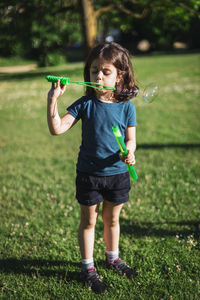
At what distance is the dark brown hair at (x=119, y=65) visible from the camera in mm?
2361

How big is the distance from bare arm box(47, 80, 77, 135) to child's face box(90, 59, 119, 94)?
29cm

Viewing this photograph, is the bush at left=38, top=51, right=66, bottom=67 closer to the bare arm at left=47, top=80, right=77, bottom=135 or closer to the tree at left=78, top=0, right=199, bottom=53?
the tree at left=78, top=0, right=199, bottom=53

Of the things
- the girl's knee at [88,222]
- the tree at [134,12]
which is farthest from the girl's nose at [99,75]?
the tree at [134,12]

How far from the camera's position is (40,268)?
9.74 feet

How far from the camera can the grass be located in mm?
2697

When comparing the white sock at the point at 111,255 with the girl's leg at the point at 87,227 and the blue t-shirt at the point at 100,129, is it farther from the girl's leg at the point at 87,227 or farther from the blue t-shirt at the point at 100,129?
the blue t-shirt at the point at 100,129

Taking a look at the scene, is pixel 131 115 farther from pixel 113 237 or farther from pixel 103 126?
pixel 113 237

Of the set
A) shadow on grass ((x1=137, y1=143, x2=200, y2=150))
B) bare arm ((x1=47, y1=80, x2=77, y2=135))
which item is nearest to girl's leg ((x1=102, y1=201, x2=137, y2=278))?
bare arm ((x1=47, y1=80, x2=77, y2=135))

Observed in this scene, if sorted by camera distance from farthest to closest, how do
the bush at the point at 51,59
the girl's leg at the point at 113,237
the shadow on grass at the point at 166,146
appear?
the bush at the point at 51,59 → the shadow on grass at the point at 166,146 → the girl's leg at the point at 113,237

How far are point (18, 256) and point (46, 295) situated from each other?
2.30ft

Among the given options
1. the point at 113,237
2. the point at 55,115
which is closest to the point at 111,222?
the point at 113,237

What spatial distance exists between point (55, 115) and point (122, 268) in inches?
62.5

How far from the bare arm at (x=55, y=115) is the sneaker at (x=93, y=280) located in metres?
1.33

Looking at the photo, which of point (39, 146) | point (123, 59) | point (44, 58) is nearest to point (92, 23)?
point (39, 146)
